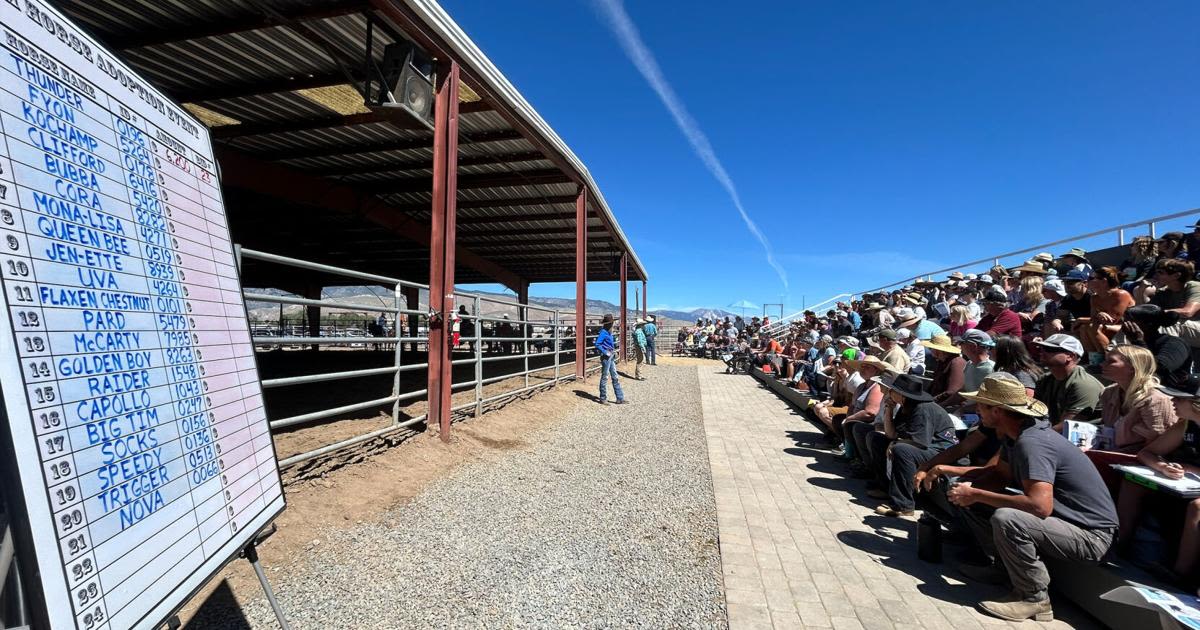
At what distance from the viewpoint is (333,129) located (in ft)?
30.9

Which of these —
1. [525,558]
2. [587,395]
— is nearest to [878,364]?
[525,558]

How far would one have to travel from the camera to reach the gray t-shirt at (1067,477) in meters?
2.95

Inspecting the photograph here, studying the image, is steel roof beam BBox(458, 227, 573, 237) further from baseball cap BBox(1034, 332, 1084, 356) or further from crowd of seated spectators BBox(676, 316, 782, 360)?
baseball cap BBox(1034, 332, 1084, 356)

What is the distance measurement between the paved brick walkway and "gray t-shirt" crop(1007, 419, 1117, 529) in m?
0.59

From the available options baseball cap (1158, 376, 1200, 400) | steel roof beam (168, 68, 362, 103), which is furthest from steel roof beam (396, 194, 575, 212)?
baseball cap (1158, 376, 1200, 400)

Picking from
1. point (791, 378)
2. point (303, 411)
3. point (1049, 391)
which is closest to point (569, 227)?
point (791, 378)

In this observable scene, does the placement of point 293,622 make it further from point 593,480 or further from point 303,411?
point 303,411

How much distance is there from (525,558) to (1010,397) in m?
3.18

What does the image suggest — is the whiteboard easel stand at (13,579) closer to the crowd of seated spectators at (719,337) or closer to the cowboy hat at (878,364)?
the cowboy hat at (878,364)

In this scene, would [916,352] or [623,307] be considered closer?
[916,352]

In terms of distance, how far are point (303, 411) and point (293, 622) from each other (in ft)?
17.0

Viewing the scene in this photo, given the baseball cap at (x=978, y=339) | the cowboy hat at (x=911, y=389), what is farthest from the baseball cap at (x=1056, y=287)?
the cowboy hat at (x=911, y=389)

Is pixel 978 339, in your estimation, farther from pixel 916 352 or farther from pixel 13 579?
pixel 13 579

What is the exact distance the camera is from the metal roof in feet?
19.9
